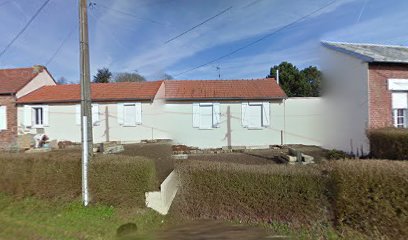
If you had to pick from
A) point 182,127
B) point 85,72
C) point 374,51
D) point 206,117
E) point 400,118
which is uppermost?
point 374,51

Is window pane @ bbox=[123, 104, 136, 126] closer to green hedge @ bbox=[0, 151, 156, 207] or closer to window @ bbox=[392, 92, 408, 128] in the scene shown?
green hedge @ bbox=[0, 151, 156, 207]

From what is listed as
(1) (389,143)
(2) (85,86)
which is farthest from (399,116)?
(2) (85,86)

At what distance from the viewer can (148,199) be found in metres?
6.04

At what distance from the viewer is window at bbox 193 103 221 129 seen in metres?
18.1

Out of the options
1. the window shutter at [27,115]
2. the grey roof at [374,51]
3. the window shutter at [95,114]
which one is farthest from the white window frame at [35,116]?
the grey roof at [374,51]

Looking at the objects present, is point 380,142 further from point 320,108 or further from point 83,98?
point 83,98

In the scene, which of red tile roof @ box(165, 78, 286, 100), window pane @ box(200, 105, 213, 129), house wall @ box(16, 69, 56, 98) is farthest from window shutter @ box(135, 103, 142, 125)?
house wall @ box(16, 69, 56, 98)

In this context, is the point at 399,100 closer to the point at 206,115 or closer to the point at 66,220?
the point at 206,115

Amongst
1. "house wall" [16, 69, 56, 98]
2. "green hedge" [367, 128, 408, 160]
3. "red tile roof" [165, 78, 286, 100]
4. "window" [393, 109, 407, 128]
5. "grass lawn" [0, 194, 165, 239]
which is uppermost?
"house wall" [16, 69, 56, 98]

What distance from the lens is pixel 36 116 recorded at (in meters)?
20.3

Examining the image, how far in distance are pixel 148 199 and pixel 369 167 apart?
407 cm

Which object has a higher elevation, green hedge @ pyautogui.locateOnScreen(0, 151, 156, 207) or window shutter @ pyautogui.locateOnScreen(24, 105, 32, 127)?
window shutter @ pyautogui.locateOnScreen(24, 105, 32, 127)

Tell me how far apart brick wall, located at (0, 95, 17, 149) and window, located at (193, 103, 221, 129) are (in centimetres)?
1208

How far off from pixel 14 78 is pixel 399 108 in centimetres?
2443
